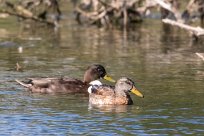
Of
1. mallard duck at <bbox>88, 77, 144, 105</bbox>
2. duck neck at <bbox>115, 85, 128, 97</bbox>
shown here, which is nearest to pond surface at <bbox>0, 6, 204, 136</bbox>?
mallard duck at <bbox>88, 77, 144, 105</bbox>

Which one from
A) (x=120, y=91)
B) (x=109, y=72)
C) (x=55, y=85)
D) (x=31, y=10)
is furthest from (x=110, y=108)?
(x=31, y=10)

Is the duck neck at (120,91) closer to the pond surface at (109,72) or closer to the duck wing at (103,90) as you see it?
the duck wing at (103,90)

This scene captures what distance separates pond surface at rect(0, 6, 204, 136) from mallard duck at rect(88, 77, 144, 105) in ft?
0.67

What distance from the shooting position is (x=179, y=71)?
21.3 m

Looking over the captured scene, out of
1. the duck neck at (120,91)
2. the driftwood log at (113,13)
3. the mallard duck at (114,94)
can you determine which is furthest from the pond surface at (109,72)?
the driftwood log at (113,13)

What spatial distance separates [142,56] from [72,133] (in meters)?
11.4

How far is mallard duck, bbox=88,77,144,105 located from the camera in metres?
16.3

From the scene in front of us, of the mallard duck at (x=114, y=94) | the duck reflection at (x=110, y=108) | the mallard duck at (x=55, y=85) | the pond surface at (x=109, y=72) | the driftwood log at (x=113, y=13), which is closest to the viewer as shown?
the pond surface at (x=109, y=72)

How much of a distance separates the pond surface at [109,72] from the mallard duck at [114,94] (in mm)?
204

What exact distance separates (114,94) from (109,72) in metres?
4.45

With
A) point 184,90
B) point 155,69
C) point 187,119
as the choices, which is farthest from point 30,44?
point 187,119

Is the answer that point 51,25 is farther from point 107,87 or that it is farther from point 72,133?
point 72,133

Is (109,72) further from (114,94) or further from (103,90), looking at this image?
(114,94)

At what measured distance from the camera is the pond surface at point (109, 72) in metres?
14.0
